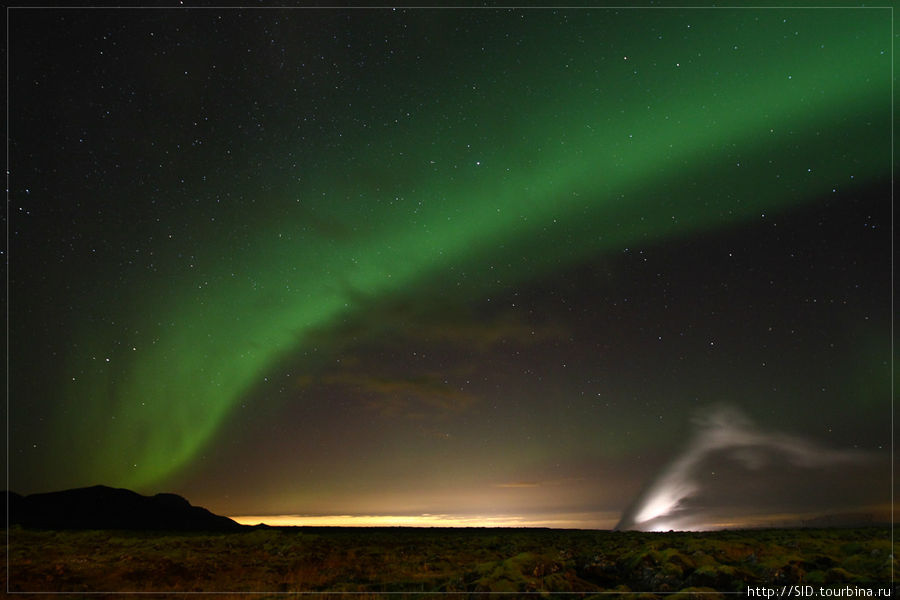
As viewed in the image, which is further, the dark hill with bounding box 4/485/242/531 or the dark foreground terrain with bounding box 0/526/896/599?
the dark hill with bounding box 4/485/242/531

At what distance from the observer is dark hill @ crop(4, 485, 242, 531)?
99938mm

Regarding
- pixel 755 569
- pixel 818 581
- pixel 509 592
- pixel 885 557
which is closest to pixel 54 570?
pixel 509 592

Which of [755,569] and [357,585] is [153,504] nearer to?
[357,585]

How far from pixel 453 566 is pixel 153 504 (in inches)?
4918

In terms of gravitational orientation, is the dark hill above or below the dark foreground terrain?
below

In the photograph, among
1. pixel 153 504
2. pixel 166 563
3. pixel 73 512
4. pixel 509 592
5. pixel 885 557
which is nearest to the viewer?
pixel 509 592

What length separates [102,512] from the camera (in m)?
112

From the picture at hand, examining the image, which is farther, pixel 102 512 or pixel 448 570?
pixel 102 512

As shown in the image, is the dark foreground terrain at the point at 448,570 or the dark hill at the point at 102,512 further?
the dark hill at the point at 102,512

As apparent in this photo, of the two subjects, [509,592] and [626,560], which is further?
[626,560]

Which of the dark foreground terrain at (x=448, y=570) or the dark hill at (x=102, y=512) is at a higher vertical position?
the dark foreground terrain at (x=448, y=570)

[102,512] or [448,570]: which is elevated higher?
[448,570]

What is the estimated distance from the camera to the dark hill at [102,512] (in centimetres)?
9994

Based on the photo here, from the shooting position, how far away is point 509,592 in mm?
16625
